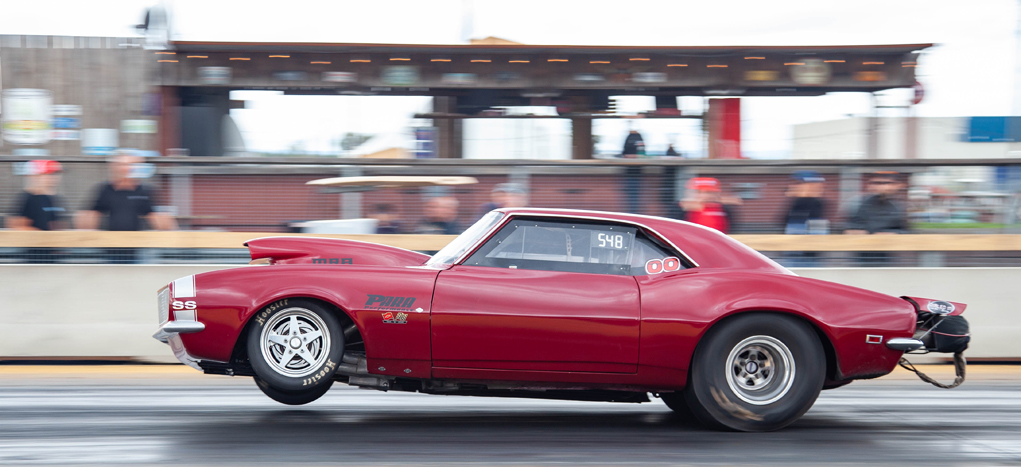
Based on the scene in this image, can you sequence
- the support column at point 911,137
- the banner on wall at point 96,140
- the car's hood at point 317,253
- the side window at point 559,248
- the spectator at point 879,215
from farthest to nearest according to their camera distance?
1. the banner on wall at point 96,140
2. the support column at point 911,137
3. the spectator at point 879,215
4. the car's hood at point 317,253
5. the side window at point 559,248

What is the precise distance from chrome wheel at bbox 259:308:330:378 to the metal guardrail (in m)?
2.88

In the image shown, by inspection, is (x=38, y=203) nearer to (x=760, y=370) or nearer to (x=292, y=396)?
(x=292, y=396)

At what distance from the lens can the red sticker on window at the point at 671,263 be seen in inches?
174

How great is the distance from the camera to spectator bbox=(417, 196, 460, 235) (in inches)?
285

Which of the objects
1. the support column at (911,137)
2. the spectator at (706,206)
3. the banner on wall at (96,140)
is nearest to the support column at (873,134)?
the support column at (911,137)

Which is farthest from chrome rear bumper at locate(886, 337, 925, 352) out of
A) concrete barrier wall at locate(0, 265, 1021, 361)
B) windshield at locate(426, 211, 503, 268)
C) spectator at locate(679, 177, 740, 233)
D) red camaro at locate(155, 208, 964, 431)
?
concrete barrier wall at locate(0, 265, 1021, 361)

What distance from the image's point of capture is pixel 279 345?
4.12 metres

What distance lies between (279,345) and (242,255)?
10.2 feet

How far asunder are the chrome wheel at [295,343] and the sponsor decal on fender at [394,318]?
0.30 m

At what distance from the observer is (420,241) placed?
711 cm

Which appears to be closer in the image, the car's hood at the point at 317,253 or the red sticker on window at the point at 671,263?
the red sticker on window at the point at 671,263

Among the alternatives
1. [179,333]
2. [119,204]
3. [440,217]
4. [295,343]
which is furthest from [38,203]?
[295,343]

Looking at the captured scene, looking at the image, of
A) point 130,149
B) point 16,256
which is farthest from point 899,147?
point 130,149

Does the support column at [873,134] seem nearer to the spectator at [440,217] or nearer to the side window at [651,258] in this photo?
the spectator at [440,217]
